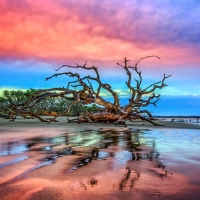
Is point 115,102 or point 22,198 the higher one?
point 115,102

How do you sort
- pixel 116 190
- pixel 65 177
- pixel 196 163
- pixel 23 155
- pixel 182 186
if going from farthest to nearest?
pixel 23 155 → pixel 196 163 → pixel 65 177 → pixel 182 186 → pixel 116 190

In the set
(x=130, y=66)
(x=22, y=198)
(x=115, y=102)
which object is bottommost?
(x=22, y=198)

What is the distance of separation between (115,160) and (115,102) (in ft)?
26.0

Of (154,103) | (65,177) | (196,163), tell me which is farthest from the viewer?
(154,103)

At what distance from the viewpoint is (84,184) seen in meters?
1.38

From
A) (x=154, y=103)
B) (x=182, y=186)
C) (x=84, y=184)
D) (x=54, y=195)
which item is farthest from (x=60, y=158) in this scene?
(x=154, y=103)

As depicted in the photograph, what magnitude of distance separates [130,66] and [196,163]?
27.1 feet

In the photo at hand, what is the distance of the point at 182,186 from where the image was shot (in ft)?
4.56

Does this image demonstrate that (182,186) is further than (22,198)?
Yes

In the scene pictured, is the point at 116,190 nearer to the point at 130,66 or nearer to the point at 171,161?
the point at 171,161

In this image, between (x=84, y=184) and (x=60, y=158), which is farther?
(x=60, y=158)

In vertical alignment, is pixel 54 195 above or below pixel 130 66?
below

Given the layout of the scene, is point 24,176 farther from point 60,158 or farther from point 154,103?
point 154,103

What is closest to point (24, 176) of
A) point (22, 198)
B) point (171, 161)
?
point (22, 198)
